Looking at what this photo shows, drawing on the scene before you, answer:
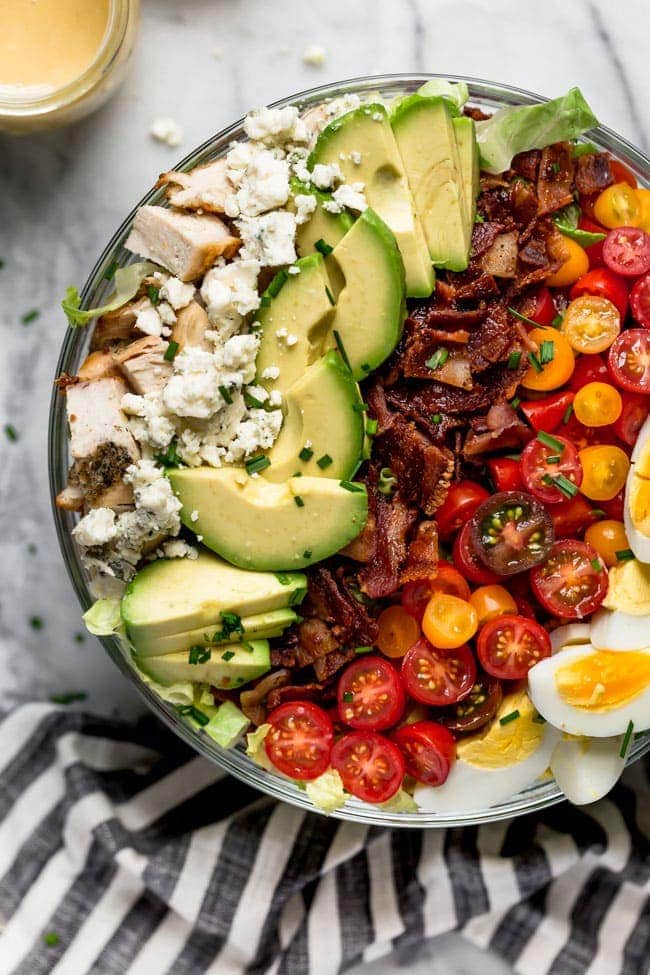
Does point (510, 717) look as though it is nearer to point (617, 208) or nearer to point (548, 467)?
point (548, 467)

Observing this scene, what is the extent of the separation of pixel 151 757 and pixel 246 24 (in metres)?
2.07

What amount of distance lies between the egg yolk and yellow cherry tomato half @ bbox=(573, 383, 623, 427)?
523 mm

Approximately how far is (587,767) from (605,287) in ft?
3.69

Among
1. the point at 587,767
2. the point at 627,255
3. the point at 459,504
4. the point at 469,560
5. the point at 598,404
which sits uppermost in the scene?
the point at 627,255

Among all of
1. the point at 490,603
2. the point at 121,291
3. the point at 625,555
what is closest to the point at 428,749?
the point at 490,603

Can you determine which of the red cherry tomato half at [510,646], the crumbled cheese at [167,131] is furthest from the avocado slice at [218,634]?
the crumbled cheese at [167,131]

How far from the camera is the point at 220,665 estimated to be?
2.22m

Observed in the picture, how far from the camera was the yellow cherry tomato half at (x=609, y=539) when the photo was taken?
231 cm

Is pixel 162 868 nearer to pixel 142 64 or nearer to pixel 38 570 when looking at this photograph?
pixel 38 570

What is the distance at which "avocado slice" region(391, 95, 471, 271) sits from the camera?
7.09 feet

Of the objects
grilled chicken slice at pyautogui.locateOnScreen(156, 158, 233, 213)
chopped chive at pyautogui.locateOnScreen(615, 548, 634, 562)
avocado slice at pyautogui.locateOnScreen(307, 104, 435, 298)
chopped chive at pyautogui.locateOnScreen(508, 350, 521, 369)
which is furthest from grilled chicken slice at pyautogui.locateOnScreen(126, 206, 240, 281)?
chopped chive at pyautogui.locateOnScreen(615, 548, 634, 562)

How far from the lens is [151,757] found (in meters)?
2.87

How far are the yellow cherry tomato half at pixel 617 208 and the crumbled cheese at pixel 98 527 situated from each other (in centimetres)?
133

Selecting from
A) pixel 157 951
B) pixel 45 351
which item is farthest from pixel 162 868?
pixel 45 351
